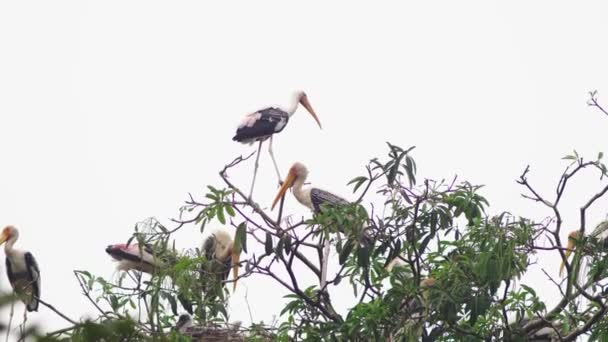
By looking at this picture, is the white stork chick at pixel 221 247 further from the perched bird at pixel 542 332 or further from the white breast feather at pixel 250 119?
the perched bird at pixel 542 332

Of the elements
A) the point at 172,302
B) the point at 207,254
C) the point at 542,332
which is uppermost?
the point at 207,254

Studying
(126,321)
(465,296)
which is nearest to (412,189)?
(465,296)

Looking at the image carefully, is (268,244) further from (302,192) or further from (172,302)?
(302,192)

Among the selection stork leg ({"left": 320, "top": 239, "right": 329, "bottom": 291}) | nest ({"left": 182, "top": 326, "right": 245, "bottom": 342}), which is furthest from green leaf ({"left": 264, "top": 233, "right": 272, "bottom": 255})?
nest ({"left": 182, "top": 326, "right": 245, "bottom": 342})

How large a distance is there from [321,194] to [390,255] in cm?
288

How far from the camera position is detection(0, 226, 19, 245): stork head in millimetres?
10812

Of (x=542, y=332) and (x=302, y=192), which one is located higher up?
(x=302, y=192)

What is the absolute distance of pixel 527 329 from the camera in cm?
559

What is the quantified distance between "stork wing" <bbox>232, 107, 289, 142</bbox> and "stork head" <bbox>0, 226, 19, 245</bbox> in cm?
286

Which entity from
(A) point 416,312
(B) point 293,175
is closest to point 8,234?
(B) point 293,175

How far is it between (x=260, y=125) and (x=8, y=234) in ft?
10.5

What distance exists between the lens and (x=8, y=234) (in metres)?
10.9

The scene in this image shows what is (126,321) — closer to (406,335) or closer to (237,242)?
(406,335)

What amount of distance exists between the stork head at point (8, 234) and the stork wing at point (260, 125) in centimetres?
286
